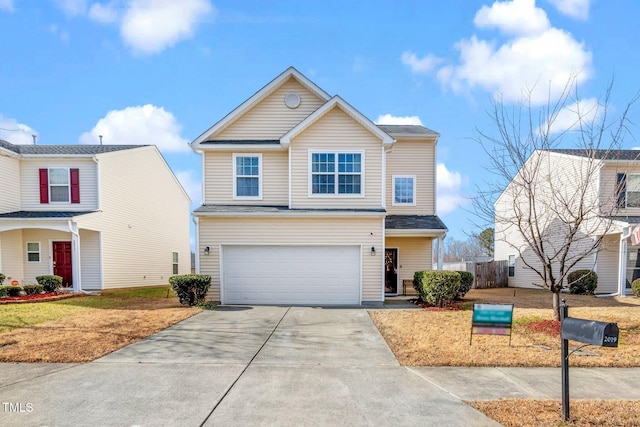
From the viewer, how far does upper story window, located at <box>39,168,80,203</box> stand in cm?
1555

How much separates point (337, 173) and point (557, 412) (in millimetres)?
9545

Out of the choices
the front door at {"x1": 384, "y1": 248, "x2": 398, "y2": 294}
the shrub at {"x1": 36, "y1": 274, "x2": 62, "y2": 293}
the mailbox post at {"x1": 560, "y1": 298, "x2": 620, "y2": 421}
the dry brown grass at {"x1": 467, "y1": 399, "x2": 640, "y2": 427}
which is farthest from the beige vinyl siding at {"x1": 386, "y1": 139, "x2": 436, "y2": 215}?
the shrub at {"x1": 36, "y1": 274, "x2": 62, "y2": 293}

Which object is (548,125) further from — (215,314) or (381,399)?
(215,314)

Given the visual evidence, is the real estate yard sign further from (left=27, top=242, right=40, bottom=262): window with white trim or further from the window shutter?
(left=27, top=242, right=40, bottom=262): window with white trim

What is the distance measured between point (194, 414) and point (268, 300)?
8.07 m

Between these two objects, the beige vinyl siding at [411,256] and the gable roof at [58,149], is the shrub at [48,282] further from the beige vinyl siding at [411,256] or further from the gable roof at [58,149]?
the beige vinyl siding at [411,256]

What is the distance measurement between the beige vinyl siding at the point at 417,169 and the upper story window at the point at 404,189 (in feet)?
0.49

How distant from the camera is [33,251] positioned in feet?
51.8

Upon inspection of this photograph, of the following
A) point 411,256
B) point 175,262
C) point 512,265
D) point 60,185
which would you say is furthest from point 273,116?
point 512,265

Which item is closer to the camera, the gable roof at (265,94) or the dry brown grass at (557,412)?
the dry brown grass at (557,412)

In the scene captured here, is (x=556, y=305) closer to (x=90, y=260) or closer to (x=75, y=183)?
(x=90, y=260)

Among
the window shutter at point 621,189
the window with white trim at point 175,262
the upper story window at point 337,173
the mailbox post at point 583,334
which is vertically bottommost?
the mailbox post at point 583,334

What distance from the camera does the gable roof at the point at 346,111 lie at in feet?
39.9

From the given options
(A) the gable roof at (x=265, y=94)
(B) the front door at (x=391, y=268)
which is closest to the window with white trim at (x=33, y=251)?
(A) the gable roof at (x=265, y=94)
